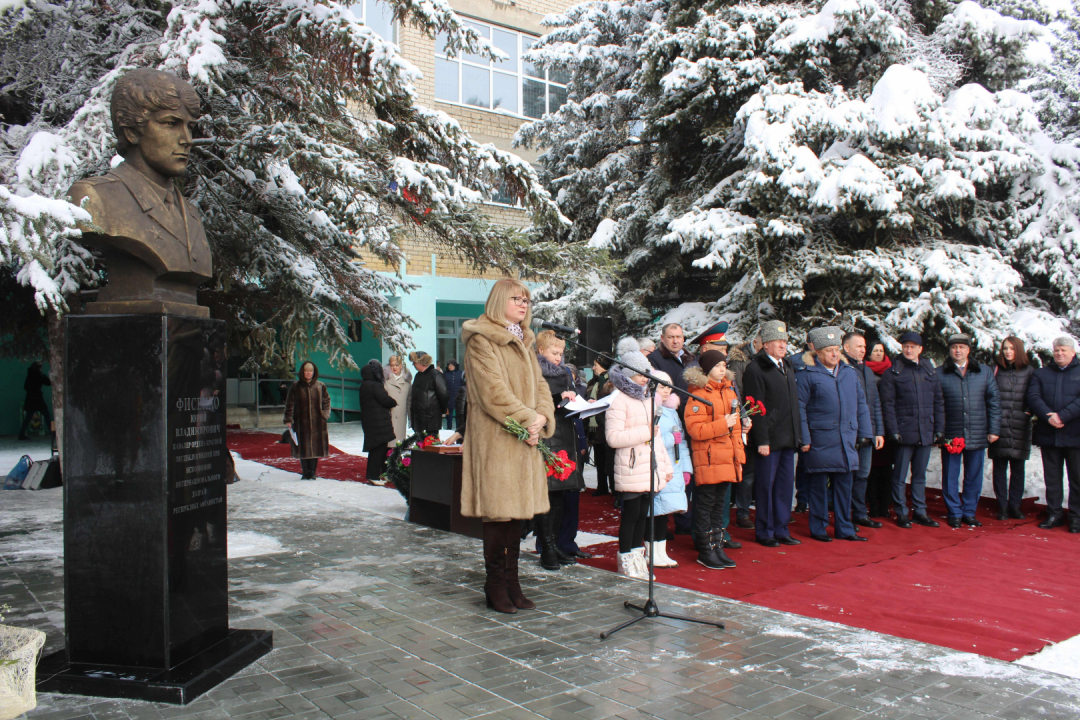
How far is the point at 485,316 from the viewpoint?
5.16 m

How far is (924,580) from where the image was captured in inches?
243

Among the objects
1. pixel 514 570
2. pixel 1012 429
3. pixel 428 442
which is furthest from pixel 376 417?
pixel 1012 429

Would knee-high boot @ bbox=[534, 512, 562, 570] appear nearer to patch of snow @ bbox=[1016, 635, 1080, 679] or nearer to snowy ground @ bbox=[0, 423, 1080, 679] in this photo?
snowy ground @ bbox=[0, 423, 1080, 679]

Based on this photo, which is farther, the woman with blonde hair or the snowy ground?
the woman with blonde hair

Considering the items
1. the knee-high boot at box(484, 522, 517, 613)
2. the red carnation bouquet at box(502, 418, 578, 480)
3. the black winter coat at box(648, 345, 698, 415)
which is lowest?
the knee-high boot at box(484, 522, 517, 613)

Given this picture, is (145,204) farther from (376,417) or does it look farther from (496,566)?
(376,417)

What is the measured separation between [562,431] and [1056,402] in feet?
18.5

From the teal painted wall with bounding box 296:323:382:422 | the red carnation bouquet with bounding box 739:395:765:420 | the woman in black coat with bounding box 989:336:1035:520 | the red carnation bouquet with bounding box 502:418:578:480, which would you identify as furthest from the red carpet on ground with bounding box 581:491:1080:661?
the teal painted wall with bounding box 296:323:382:422

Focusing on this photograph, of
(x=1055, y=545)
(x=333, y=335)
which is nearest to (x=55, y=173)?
(x=333, y=335)

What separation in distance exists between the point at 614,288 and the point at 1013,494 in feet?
23.7

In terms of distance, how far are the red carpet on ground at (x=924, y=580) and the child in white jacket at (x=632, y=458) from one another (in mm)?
303

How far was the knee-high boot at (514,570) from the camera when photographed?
513 cm

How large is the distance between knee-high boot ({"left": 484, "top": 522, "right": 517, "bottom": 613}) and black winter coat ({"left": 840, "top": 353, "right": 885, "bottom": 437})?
16.4 feet

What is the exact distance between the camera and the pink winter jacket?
607cm
